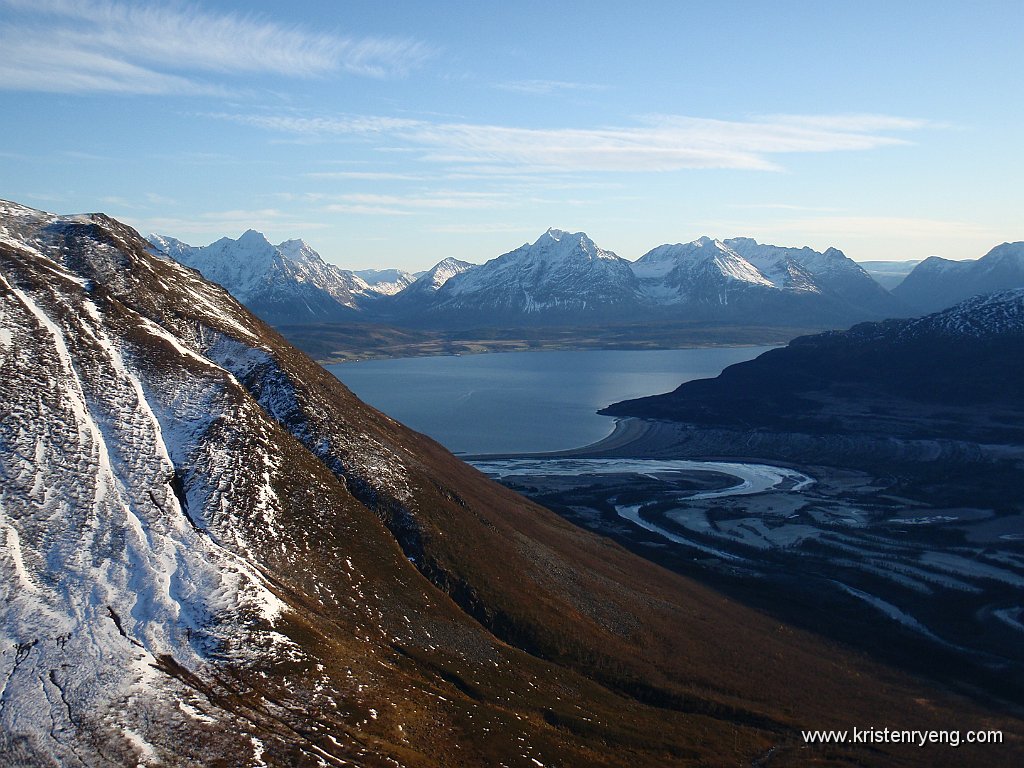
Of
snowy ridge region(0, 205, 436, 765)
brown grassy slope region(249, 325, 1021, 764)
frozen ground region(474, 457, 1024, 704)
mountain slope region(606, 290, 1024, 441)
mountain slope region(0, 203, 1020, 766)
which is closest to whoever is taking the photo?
snowy ridge region(0, 205, 436, 765)

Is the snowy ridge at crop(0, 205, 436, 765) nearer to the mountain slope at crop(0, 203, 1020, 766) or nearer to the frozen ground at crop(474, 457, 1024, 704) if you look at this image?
the mountain slope at crop(0, 203, 1020, 766)

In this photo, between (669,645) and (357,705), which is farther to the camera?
(669,645)

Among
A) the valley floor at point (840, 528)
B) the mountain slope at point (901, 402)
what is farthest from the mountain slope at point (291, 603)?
the mountain slope at point (901, 402)

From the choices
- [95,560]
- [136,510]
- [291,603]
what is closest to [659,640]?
[291,603]

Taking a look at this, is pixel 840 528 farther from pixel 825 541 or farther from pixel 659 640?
pixel 659 640

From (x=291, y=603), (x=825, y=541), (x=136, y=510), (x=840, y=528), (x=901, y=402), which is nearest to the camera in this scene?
(x=291, y=603)

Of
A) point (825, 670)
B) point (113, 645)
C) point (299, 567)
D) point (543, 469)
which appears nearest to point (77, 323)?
point (299, 567)

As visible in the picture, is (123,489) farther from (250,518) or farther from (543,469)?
(543,469)

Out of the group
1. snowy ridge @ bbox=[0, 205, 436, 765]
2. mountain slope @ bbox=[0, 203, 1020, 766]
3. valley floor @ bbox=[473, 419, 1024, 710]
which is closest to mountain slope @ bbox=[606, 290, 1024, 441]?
valley floor @ bbox=[473, 419, 1024, 710]

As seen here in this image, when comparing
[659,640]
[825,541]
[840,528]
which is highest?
[659,640]
